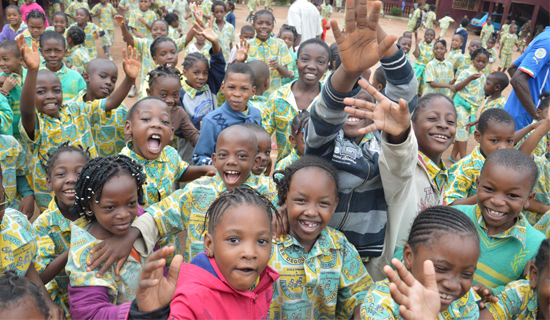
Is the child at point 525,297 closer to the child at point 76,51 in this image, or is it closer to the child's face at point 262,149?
the child's face at point 262,149

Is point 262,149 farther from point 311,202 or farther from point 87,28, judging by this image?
point 87,28

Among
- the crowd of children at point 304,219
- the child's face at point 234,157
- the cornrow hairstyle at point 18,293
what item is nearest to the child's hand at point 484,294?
the crowd of children at point 304,219

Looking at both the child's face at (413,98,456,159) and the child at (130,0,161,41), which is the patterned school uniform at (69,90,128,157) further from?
the child at (130,0,161,41)

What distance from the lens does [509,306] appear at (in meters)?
2.00

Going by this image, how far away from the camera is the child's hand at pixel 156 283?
1.39 m

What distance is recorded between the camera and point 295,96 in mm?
3859

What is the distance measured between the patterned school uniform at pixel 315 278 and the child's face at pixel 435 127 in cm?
87

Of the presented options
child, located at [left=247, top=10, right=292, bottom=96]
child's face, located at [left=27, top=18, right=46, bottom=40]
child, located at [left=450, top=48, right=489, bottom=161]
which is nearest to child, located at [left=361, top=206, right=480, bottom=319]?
child, located at [left=247, top=10, right=292, bottom=96]

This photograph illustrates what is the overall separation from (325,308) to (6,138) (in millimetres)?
2532

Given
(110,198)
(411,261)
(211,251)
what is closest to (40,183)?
(110,198)

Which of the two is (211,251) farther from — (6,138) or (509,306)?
(6,138)

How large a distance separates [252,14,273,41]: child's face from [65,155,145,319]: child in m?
4.21

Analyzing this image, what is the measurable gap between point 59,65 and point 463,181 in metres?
4.20

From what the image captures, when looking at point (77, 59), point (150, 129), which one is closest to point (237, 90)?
point (150, 129)
